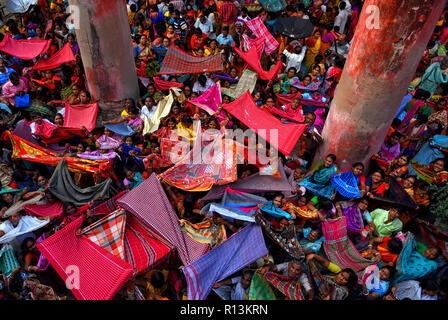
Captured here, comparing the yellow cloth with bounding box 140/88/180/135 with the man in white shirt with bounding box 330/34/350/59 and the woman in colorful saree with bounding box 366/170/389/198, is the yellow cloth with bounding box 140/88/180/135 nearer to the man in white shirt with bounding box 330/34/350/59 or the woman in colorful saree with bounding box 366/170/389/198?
the woman in colorful saree with bounding box 366/170/389/198

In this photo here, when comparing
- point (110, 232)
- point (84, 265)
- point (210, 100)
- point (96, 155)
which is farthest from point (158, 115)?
point (84, 265)

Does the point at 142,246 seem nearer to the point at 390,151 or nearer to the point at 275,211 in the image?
the point at 275,211

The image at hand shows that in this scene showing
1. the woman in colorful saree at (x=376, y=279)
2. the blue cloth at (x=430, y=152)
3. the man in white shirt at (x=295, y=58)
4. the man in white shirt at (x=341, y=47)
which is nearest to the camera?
the woman in colorful saree at (x=376, y=279)

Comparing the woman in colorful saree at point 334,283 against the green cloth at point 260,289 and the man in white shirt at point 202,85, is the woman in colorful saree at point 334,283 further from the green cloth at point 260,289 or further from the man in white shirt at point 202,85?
the man in white shirt at point 202,85

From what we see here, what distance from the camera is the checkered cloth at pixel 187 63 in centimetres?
803

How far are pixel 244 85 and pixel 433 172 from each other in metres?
4.26

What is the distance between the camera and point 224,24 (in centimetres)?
1032

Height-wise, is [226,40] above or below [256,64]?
above

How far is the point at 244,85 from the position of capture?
7980mm

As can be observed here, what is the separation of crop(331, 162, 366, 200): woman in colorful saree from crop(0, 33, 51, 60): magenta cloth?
795 centimetres

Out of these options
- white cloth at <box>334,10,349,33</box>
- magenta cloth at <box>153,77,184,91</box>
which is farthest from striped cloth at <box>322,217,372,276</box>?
white cloth at <box>334,10,349,33</box>

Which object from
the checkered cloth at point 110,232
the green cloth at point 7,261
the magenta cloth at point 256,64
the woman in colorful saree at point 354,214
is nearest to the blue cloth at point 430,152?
the woman in colorful saree at point 354,214

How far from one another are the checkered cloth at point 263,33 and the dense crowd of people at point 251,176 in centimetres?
12

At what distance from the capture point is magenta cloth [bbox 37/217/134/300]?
14.7 ft
